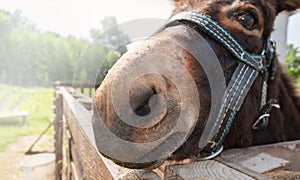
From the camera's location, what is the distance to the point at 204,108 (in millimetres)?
1296

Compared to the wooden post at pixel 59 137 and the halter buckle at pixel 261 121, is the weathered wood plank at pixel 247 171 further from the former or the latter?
the wooden post at pixel 59 137

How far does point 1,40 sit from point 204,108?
3480 cm

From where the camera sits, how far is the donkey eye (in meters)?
1.53

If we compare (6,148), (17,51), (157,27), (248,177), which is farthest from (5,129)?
(17,51)

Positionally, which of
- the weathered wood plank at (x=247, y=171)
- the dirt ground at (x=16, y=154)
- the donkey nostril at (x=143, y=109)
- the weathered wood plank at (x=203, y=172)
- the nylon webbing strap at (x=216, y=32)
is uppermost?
the nylon webbing strap at (x=216, y=32)

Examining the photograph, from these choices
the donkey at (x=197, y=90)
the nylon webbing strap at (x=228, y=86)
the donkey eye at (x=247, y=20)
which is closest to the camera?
the donkey at (x=197, y=90)

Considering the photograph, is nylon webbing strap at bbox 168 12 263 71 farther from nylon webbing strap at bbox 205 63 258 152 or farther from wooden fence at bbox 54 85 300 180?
wooden fence at bbox 54 85 300 180

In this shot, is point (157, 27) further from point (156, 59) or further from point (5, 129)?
point (5, 129)

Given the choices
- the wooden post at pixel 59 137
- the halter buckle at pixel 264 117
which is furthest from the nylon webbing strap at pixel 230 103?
the wooden post at pixel 59 137

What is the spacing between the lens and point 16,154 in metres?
7.85

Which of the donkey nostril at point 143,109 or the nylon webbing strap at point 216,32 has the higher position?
the nylon webbing strap at point 216,32

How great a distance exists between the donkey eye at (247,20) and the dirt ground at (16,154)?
20.1ft

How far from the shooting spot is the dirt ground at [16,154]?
6.48 m

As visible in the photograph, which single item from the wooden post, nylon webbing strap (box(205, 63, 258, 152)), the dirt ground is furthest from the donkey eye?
the dirt ground
